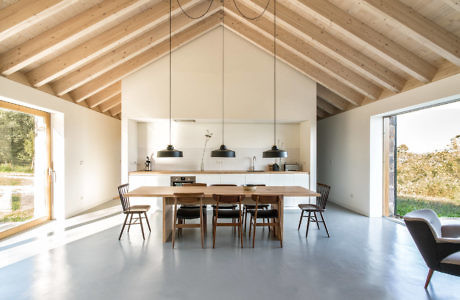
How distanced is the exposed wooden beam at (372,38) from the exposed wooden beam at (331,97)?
241cm

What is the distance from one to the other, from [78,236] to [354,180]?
6024mm

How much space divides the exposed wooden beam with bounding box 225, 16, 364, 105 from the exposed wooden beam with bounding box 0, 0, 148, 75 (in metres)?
2.58

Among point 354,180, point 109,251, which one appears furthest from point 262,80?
point 109,251

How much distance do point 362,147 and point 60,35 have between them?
20.4 feet

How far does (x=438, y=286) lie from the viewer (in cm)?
255

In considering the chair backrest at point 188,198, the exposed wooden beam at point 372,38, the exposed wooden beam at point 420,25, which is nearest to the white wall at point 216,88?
the exposed wooden beam at point 372,38

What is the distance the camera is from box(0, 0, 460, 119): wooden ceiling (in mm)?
3150

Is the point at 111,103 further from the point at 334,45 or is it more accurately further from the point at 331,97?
the point at 331,97

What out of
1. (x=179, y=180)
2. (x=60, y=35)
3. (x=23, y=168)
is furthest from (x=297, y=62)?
Result: (x=23, y=168)

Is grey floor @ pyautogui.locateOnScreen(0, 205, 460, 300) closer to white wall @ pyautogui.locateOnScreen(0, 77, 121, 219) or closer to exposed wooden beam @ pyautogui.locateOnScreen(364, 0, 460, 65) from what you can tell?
white wall @ pyautogui.locateOnScreen(0, 77, 121, 219)

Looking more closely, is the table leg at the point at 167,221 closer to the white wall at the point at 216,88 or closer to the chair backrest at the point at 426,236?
the white wall at the point at 216,88

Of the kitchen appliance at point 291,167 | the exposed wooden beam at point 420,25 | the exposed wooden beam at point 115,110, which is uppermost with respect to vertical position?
the exposed wooden beam at point 420,25

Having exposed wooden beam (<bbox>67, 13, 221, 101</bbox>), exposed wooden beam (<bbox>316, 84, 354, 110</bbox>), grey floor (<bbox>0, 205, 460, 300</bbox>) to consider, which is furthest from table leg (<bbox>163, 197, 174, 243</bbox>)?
exposed wooden beam (<bbox>316, 84, 354, 110</bbox>)

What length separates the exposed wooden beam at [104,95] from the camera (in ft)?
19.6
